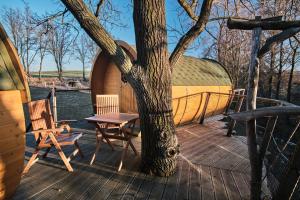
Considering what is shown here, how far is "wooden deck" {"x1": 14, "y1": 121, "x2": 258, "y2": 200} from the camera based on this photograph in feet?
9.96

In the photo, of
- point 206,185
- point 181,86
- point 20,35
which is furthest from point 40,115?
point 20,35

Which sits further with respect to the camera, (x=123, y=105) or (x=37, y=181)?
(x=123, y=105)

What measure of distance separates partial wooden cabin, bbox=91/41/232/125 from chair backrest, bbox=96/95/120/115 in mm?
932

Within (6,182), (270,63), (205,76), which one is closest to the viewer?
(6,182)

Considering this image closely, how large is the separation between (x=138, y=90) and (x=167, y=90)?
0.47m

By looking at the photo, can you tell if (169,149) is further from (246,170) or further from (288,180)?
(288,180)

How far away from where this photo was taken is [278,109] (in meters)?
2.17

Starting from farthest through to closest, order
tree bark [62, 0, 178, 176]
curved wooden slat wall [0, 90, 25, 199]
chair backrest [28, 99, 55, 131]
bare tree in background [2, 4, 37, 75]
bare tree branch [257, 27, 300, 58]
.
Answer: bare tree in background [2, 4, 37, 75] < chair backrest [28, 99, 55, 131] < tree bark [62, 0, 178, 176] < bare tree branch [257, 27, 300, 58] < curved wooden slat wall [0, 90, 25, 199]

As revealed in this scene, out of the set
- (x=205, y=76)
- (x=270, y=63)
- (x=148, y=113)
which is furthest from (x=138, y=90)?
(x=270, y=63)

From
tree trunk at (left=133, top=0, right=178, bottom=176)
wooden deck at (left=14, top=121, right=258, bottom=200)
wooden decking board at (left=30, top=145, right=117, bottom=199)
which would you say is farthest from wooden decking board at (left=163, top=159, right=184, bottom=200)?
wooden decking board at (left=30, top=145, right=117, bottom=199)

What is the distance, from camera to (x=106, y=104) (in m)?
5.80

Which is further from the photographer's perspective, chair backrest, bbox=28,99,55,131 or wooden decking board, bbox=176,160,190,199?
chair backrest, bbox=28,99,55,131

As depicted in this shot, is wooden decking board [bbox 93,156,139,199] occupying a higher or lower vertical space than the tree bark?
lower

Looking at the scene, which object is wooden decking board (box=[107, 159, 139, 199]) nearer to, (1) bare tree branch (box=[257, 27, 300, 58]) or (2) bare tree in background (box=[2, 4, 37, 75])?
(1) bare tree branch (box=[257, 27, 300, 58])
